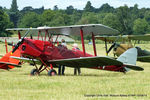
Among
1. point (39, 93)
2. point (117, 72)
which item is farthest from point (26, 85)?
point (117, 72)

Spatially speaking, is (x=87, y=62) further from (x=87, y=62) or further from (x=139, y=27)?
(x=139, y=27)

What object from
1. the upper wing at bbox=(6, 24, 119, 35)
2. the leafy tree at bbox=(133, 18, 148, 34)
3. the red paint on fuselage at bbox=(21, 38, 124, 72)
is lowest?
the leafy tree at bbox=(133, 18, 148, 34)

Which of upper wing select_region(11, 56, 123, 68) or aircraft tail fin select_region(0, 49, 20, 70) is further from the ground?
upper wing select_region(11, 56, 123, 68)

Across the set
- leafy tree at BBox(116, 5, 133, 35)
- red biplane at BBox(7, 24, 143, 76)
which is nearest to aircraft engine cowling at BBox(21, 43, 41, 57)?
red biplane at BBox(7, 24, 143, 76)

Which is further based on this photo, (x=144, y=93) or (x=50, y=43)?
(x=50, y=43)

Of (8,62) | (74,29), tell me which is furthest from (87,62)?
(8,62)

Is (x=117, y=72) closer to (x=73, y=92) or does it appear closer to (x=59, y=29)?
(x=59, y=29)

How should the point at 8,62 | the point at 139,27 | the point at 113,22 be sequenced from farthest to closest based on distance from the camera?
1. the point at 139,27
2. the point at 113,22
3. the point at 8,62

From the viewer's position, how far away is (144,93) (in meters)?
8.71

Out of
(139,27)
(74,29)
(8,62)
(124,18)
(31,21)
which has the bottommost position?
(139,27)

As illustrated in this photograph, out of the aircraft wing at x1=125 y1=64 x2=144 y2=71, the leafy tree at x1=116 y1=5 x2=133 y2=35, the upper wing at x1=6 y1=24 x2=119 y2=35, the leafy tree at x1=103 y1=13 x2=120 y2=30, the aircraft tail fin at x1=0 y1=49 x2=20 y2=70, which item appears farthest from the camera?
the leafy tree at x1=103 y1=13 x2=120 y2=30

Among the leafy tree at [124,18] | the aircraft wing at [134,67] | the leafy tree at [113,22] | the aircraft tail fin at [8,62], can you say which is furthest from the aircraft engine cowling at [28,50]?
the leafy tree at [124,18]

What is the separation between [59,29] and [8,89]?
5.02 metres

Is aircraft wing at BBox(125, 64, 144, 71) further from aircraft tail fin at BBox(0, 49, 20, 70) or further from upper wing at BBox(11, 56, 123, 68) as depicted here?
aircraft tail fin at BBox(0, 49, 20, 70)
